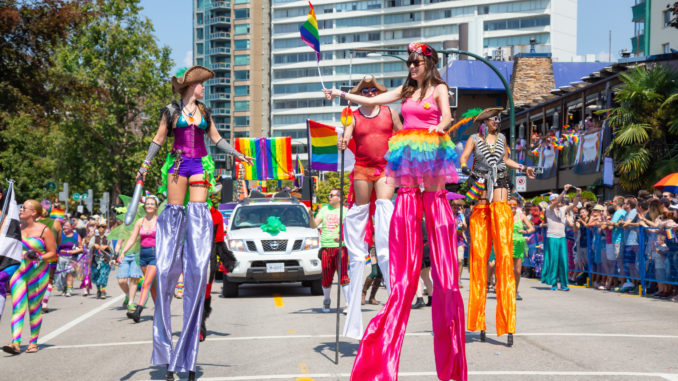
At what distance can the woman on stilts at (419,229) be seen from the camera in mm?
5965

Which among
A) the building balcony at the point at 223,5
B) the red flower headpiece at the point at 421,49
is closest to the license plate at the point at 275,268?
the red flower headpiece at the point at 421,49

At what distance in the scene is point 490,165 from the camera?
9.17 meters

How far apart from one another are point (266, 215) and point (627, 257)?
7.22 metres

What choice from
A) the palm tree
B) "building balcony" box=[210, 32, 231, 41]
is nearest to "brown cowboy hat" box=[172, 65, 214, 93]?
the palm tree

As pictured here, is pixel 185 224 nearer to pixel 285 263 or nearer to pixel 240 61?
pixel 285 263

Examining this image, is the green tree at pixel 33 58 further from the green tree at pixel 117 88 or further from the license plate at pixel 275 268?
the green tree at pixel 117 88

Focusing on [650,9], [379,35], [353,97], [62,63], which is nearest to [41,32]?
[353,97]

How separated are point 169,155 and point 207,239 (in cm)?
80

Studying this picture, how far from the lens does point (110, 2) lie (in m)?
59.7

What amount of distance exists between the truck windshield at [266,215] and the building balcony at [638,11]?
52.4 m

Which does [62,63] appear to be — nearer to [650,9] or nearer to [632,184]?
[650,9]

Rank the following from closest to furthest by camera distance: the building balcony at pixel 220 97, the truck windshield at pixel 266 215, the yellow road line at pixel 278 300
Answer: the yellow road line at pixel 278 300 → the truck windshield at pixel 266 215 → the building balcony at pixel 220 97

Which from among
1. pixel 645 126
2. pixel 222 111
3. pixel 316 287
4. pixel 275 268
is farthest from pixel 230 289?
pixel 222 111

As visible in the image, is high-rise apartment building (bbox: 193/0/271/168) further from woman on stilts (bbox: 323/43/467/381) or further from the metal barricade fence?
woman on stilts (bbox: 323/43/467/381)
